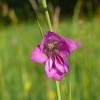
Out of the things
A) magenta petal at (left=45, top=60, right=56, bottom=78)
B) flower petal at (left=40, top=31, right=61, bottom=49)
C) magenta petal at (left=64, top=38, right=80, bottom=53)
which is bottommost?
magenta petal at (left=45, top=60, right=56, bottom=78)

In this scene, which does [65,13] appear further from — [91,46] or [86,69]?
[86,69]

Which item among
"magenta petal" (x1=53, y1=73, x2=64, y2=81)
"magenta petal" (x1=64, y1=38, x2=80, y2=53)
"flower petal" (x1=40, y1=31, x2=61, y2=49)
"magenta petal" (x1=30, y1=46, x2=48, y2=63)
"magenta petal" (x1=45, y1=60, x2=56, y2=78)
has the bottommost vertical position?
"magenta petal" (x1=53, y1=73, x2=64, y2=81)

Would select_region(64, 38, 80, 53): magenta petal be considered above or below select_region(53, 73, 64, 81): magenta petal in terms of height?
above

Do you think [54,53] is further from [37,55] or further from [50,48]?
[37,55]

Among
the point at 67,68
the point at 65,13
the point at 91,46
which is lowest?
the point at 67,68

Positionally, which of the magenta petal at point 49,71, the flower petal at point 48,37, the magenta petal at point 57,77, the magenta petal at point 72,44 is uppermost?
the flower petal at point 48,37

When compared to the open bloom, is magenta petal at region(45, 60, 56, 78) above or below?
below

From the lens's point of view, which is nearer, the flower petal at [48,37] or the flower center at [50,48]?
the flower petal at [48,37]

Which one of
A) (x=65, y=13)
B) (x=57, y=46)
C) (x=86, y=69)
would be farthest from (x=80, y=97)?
(x=65, y=13)

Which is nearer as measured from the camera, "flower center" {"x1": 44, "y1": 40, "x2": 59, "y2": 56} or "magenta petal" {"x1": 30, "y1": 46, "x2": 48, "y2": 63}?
"magenta petal" {"x1": 30, "y1": 46, "x2": 48, "y2": 63}
